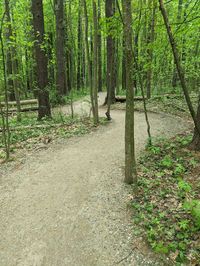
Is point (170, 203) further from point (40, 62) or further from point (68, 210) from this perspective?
point (40, 62)

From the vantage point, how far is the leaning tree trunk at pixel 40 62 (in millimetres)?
9414

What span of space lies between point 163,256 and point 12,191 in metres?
3.60

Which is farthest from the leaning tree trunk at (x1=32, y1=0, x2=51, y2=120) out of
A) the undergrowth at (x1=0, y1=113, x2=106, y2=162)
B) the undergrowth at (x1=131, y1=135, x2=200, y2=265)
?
the undergrowth at (x1=131, y1=135, x2=200, y2=265)

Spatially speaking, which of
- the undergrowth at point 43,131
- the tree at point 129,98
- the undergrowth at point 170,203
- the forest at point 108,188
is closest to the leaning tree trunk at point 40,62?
the forest at point 108,188

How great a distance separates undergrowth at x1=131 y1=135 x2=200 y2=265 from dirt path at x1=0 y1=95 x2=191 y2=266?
316 millimetres

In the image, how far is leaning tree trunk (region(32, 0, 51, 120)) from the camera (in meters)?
9.41

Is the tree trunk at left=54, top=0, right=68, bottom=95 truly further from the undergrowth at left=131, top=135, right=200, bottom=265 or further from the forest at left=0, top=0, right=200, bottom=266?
the undergrowth at left=131, top=135, right=200, bottom=265

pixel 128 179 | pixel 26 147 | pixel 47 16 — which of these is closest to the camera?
pixel 128 179

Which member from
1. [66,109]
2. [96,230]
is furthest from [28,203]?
[66,109]

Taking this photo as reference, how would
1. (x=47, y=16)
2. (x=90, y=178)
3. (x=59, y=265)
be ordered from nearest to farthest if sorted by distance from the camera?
(x=59, y=265)
(x=90, y=178)
(x=47, y=16)

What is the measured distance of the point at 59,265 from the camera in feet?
11.3

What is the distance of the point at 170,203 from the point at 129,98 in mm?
2266

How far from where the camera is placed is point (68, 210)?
14.9 ft

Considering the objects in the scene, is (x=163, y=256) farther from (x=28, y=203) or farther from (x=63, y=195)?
(x=28, y=203)
